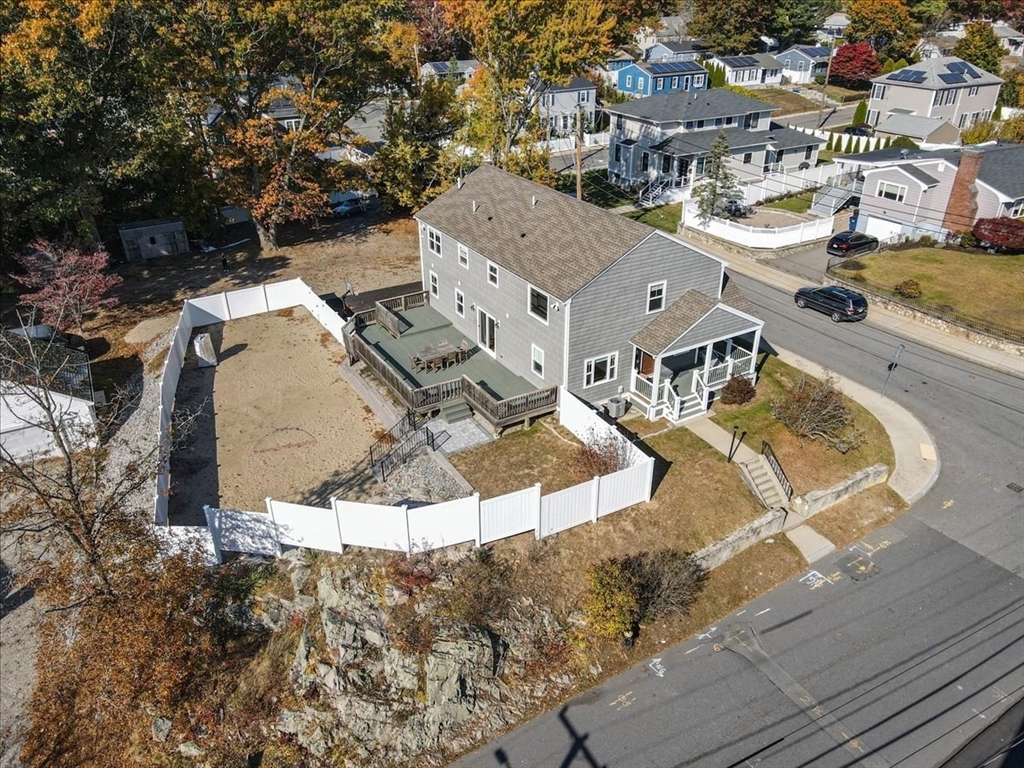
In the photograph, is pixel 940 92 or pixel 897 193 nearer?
pixel 897 193

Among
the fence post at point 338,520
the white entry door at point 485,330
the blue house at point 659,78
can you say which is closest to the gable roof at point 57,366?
the fence post at point 338,520

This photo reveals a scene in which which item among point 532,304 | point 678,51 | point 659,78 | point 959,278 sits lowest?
point 959,278

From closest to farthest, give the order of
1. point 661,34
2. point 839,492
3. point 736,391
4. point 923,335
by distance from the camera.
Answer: point 839,492
point 736,391
point 923,335
point 661,34

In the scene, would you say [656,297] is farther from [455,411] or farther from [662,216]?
[662,216]

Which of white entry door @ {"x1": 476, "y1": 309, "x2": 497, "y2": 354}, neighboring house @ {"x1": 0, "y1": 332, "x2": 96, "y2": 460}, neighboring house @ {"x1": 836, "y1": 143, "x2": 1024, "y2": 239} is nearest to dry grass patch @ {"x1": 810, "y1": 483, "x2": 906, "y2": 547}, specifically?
white entry door @ {"x1": 476, "y1": 309, "x2": 497, "y2": 354}

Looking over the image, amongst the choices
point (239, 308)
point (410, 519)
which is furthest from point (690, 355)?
point (239, 308)

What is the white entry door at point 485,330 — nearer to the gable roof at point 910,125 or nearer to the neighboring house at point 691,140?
the neighboring house at point 691,140

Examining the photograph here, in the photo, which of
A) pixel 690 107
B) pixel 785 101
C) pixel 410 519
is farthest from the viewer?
pixel 785 101

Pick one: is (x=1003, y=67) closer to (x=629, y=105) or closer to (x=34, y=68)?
(x=629, y=105)
